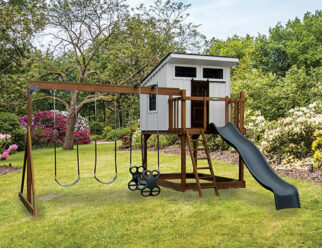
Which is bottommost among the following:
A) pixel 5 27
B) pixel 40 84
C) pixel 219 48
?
pixel 40 84

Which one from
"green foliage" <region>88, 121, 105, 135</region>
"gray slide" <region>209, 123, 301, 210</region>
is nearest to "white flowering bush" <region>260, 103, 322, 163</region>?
"gray slide" <region>209, 123, 301, 210</region>

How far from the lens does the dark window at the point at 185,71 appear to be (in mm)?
9124

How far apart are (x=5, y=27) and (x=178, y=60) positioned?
12974mm

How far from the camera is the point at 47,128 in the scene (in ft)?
81.6

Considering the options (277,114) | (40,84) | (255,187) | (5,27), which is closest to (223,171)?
Answer: (255,187)

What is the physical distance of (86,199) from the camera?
295 inches

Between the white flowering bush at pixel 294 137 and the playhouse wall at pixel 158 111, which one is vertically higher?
the playhouse wall at pixel 158 111

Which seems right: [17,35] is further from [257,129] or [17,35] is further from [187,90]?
[257,129]

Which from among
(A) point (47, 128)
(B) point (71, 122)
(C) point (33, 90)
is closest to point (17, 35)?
(B) point (71, 122)

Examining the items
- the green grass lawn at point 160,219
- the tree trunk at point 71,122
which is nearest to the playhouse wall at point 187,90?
the green grass lawn at point 160,219

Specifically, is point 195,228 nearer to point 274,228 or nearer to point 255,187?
point 274,228

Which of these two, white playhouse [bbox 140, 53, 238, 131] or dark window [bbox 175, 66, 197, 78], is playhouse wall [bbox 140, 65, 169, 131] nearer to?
white playhouse [bbox 140, 53, 238, 131]

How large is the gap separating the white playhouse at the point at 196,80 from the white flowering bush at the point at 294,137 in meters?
2.96

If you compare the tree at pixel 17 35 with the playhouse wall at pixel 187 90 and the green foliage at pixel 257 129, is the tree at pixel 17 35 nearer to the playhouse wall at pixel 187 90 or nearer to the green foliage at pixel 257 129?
the playhouse wall at pixel 187 90
